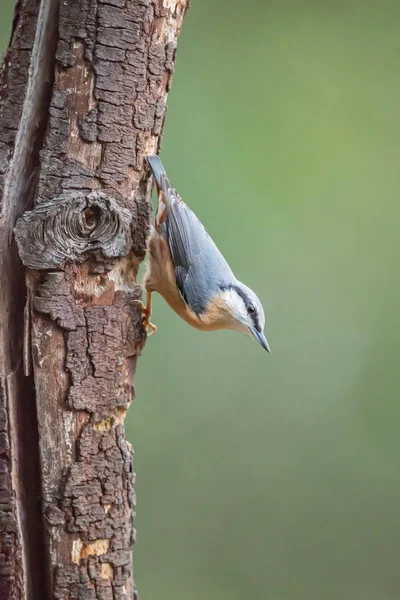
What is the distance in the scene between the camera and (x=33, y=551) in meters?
1.55

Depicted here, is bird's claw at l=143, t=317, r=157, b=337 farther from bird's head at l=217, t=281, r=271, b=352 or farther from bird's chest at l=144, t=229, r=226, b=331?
bird's head at l=217, t=281, r=271, b=352

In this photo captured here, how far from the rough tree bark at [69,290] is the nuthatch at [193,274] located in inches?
18.3

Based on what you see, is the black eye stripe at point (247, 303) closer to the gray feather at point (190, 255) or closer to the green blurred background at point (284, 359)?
the gray feather at point (190, 255)

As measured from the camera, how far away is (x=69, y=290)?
155 centimetres

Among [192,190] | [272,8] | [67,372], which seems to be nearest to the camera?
[67,372]

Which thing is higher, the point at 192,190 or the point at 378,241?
the point at 192,190

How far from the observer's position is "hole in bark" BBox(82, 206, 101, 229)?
154cm

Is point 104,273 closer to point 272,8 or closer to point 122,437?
point 122,437

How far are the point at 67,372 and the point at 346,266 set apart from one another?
1.86m

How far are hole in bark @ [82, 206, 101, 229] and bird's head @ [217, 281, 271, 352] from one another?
0.70 metres

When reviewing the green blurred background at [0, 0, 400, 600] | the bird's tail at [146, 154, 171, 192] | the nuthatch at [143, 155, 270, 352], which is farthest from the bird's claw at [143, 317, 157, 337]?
the green blurred background at [0, 0, 400, 600]

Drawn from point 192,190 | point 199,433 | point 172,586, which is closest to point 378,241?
point 192,190

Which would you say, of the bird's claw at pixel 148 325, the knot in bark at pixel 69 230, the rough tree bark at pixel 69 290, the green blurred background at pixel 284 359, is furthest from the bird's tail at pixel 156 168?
the green blurred background at pixel 284 359

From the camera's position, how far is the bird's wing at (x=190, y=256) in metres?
2.12
